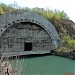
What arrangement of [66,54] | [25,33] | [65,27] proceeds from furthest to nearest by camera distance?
[65,27] → [25,33] → [66,54]

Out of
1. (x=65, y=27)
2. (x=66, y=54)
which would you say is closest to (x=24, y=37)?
(x=66, y=54)

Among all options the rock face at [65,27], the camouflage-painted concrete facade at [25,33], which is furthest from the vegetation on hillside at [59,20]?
the camouflage-painted concrete facade at [25,33]

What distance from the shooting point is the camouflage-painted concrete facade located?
59.1 ft

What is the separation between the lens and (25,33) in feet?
61.9

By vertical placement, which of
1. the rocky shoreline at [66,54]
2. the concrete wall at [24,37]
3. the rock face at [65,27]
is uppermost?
the rock face at [65,27]

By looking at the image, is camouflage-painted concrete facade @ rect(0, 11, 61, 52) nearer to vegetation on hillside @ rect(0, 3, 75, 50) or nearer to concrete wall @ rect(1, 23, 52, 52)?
concrete wall @ rect(1, 23, 52, 52)

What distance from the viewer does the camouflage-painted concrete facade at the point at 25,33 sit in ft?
59.1

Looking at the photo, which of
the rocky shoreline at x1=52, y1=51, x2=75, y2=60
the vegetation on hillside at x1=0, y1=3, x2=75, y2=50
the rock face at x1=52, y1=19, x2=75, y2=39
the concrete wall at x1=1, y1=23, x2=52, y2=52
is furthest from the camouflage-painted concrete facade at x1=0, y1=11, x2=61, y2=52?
the rock face at x1=52, y1=19, x2=75, y2=39

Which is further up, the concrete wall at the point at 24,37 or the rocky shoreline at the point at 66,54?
the concrete wall at the point at 24,37

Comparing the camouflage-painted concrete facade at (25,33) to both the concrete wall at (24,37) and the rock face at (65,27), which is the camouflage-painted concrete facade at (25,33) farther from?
the rock face at (65,27)

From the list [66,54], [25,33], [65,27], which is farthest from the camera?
[65,27]

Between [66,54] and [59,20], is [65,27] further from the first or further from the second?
[66,54]

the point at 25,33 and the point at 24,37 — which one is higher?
the point at 25,33

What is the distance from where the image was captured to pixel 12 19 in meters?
18.2
